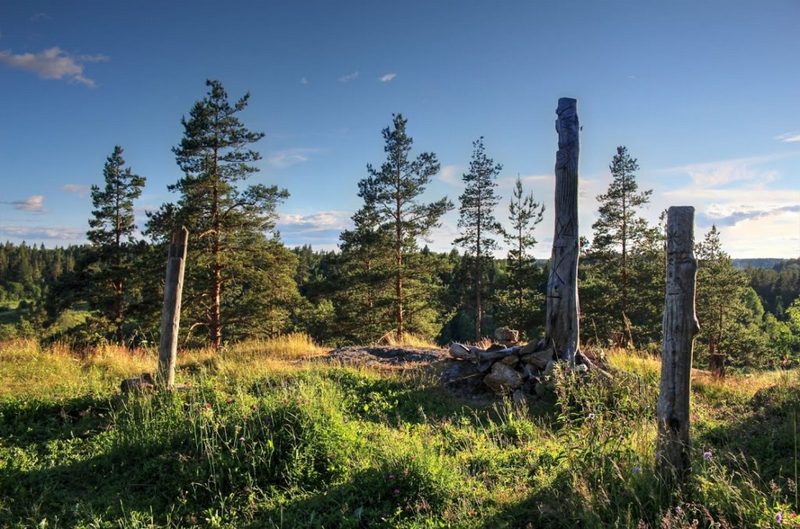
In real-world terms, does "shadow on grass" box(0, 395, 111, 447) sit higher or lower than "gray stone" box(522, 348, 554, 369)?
lower

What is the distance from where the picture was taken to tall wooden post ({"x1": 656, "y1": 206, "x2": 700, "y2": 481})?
375 centimetres

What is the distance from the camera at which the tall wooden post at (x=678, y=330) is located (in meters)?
3.75

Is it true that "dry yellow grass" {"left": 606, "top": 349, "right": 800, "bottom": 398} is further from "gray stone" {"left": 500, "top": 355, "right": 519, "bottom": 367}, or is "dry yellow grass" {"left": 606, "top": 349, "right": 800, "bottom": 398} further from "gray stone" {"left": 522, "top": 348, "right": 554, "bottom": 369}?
"gray stone" {"left": 500, "top": 355, "right": 519, "bottom": 367}

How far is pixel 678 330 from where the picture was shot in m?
3.79

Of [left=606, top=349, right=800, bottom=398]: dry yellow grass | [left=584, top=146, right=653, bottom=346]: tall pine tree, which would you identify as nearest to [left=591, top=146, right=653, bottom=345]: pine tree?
[left=584, top=146, right=653, bottom=346]: tall pine tree

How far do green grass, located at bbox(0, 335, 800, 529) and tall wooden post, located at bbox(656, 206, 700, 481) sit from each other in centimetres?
30

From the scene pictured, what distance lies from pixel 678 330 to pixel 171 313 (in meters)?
7.13

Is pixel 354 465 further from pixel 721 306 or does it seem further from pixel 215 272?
pixel 721 306

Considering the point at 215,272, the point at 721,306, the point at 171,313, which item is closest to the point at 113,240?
the point at 215,272

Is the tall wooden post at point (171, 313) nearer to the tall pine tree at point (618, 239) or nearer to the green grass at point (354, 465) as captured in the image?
the green grass at point (354, 465)

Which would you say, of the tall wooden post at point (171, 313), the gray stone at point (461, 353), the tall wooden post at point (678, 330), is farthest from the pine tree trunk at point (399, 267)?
the tall wooden post at point (678, 330)

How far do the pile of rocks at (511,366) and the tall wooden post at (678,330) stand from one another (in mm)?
3879

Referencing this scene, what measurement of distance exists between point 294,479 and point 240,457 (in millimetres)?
671

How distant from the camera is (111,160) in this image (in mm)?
24031
